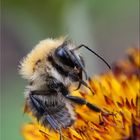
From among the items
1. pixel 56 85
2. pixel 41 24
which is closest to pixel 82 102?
pixel 56 85

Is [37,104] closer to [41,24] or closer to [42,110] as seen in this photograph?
[42,110]

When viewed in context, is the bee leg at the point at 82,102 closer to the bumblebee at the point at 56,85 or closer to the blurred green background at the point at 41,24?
the bumblebee at the point at 56,85

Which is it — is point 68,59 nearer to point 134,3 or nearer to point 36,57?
point 36,57

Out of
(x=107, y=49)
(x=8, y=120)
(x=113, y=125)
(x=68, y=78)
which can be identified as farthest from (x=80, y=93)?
(x=107, y=49)

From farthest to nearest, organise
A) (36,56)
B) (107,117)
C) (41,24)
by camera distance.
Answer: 1. (41,24)
2. (36,56)
3. (107,117)

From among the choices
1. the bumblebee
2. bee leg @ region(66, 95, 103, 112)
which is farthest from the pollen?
bee leg @ region(66, 95, 103, 112)

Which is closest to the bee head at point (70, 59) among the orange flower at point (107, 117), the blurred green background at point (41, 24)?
the orange flower at point (107, 117)
